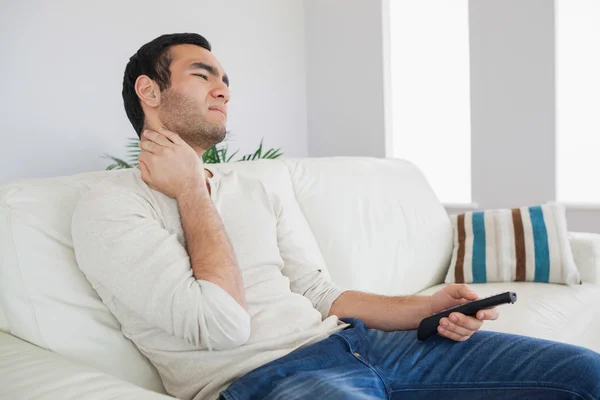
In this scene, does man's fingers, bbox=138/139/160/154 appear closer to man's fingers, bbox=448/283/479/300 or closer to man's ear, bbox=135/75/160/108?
man's ear, bbox=135/75/160/108

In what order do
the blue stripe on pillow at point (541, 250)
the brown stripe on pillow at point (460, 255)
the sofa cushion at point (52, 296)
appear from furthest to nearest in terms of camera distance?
the brown stripe on pillow at point (460, 255) → the blue stripe on pillow at point (541, 250) → the sofa cushion at point (52, 296)

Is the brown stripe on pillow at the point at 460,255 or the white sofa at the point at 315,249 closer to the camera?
the white sofa at the point at 315,249

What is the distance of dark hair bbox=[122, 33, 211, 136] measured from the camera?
1426mm

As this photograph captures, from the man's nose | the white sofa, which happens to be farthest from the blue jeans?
the man's nose

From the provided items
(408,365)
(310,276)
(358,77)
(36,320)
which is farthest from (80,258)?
(358,77)

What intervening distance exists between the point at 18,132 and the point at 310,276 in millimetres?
2250

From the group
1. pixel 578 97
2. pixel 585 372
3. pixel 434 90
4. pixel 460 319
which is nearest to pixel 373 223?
pixel 460 319

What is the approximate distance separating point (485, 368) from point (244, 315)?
466 millimetres

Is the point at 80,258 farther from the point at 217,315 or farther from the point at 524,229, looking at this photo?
the point at 524,229

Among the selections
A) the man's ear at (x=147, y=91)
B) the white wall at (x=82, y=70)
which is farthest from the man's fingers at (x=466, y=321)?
the white wall at (x=82, y=70)

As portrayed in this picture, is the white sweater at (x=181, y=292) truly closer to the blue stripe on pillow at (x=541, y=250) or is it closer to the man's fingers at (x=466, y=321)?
the man's fingers at (x=466, y=321)

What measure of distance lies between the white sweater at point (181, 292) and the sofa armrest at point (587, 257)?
140 cm

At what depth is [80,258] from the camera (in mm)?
1096

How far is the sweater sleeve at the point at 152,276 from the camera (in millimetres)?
978
